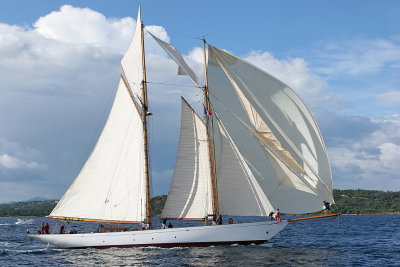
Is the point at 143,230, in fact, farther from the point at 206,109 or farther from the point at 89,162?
the point at 206,109

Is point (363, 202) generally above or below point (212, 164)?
below

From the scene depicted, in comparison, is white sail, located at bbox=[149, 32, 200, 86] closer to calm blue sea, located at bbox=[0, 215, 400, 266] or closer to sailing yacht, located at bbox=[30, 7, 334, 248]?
sailing yacht, located at bbox=[30, 7, 334, 248]

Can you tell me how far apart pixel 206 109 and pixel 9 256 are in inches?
893

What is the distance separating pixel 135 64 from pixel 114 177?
11275 millimetres

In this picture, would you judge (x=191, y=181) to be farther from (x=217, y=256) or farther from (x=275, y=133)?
(x=275, y=133)

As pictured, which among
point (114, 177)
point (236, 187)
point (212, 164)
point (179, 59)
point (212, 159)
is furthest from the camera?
point (114, 177)

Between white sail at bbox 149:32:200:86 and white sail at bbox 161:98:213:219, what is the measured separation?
182 inches

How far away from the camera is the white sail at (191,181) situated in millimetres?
40094

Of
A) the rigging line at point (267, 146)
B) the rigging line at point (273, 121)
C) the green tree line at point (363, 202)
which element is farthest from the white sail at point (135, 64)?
the green tree line at point (363, 202)

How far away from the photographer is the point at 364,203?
175125mm

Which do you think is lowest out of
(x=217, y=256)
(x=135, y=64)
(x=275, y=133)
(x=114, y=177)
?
(x=217, y=256)

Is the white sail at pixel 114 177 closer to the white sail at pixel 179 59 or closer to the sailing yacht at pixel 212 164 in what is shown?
the sailing yacht at pixel 212 164

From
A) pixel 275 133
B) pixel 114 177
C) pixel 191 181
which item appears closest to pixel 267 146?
pixel 275 133

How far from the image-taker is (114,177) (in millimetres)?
42312
